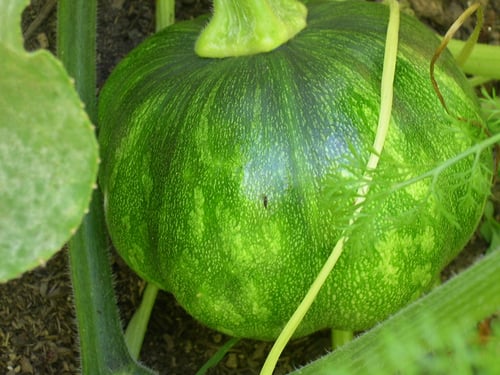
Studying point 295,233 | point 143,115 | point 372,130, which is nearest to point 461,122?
point 372,130

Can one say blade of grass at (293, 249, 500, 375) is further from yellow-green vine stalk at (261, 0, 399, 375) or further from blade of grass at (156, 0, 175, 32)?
blade of grass at (156, 0, 175, 32)

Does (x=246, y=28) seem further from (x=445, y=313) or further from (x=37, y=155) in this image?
(x=445, y=313)

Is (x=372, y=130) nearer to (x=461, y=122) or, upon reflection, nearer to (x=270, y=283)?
(x=461, y=122)

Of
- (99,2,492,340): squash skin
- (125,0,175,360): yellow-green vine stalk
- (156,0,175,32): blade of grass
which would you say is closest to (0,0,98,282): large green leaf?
(99,2,492,340): squash skin

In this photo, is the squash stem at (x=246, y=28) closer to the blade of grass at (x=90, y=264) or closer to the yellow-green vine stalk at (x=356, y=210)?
the yellow-green vine stalk at (x=356, y=210)

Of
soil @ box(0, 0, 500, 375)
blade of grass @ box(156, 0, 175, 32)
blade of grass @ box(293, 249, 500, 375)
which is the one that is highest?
blade of grass @ box(293, 249, 500, 375)

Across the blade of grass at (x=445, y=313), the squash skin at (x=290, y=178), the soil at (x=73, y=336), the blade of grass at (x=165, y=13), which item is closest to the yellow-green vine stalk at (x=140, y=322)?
the soil at (x=73, y=336)
